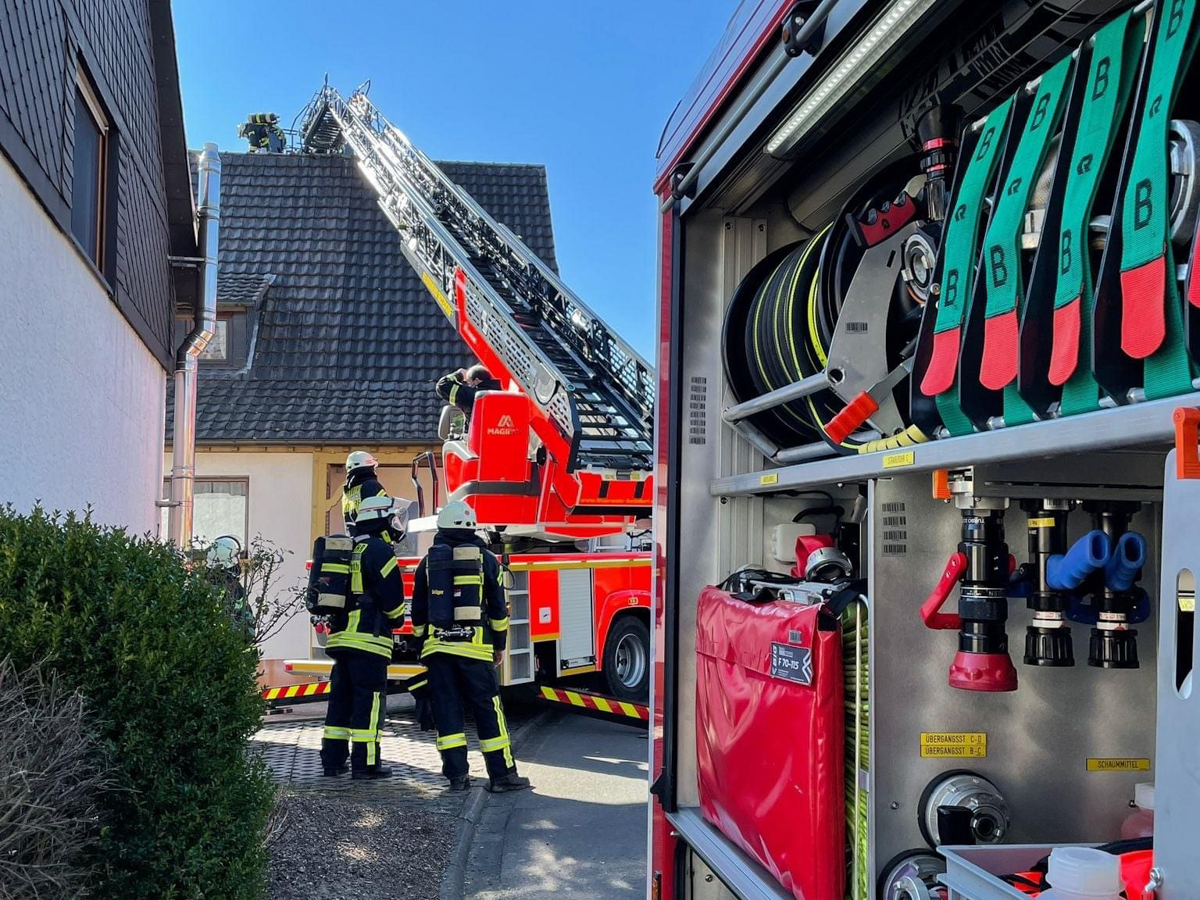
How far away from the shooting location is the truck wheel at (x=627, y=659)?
1075cm

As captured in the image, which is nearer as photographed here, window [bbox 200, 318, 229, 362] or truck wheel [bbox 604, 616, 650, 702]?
truck wheel [bbox 604, 616, 650, 702]

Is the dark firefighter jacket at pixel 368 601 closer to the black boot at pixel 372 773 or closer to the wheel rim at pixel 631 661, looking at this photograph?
the black boot at pixel 372 773

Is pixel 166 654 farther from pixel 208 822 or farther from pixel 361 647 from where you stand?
pixel 361 647

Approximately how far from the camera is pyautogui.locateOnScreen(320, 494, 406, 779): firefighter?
25.4 ft

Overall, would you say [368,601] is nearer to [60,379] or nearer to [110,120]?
[60,379]

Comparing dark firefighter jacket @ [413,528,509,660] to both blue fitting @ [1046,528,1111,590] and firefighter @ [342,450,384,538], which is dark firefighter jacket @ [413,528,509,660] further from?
blue fitting @ [1046,528,1111,590]

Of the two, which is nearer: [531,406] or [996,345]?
[996,345]

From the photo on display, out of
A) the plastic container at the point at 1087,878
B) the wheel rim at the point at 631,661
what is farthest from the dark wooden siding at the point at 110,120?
the plastic container at the point at 1087,878

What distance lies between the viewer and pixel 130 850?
3.59 meters

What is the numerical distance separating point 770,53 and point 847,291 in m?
0.61

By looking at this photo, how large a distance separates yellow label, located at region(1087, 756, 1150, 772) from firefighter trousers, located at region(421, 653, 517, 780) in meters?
5.41

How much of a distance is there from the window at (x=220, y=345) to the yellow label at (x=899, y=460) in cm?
1665

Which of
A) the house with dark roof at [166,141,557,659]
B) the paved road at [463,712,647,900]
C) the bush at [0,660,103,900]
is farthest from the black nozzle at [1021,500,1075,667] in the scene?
the house with dark roof at [166,141,557,659]

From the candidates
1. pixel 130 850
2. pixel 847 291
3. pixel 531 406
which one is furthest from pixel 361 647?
pixel 847 291
